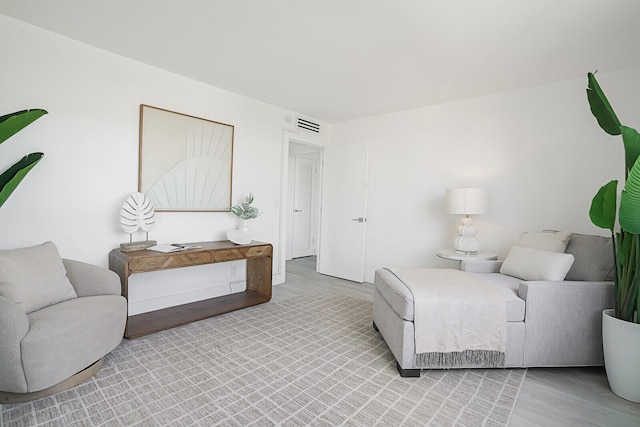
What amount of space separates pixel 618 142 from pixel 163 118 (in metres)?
4.38

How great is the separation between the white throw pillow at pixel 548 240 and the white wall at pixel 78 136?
11.2 feet

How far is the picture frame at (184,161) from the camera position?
297cm

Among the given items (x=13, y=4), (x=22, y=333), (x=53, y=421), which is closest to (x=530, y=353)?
(x=53, y=421)

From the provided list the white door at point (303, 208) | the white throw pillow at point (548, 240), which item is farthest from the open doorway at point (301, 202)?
the white throw pillow at point (548, 240)

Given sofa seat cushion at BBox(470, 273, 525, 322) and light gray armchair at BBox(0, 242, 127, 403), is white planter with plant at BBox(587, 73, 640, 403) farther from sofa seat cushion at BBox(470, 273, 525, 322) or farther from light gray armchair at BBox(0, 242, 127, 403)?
light gray armchair at BBox(0, 242, 127, 403)

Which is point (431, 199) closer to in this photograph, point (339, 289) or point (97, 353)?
point (339, 289)

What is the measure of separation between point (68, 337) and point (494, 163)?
4.07 m

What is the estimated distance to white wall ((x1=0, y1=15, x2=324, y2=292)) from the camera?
2291 millimetres

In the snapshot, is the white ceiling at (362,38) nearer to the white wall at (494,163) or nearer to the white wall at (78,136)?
the white wall at (78,136)

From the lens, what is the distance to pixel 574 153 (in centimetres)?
301

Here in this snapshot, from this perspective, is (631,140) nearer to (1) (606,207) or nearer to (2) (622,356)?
(1) (606,207)

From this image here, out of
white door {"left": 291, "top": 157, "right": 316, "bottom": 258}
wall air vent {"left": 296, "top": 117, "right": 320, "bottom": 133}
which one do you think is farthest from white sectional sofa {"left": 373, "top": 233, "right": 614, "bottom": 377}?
white door {"left": 291, "top": 157, "right": 316, "bottom": 258}

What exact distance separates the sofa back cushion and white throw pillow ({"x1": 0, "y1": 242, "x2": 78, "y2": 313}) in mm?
3864

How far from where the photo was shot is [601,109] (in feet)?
6.74
